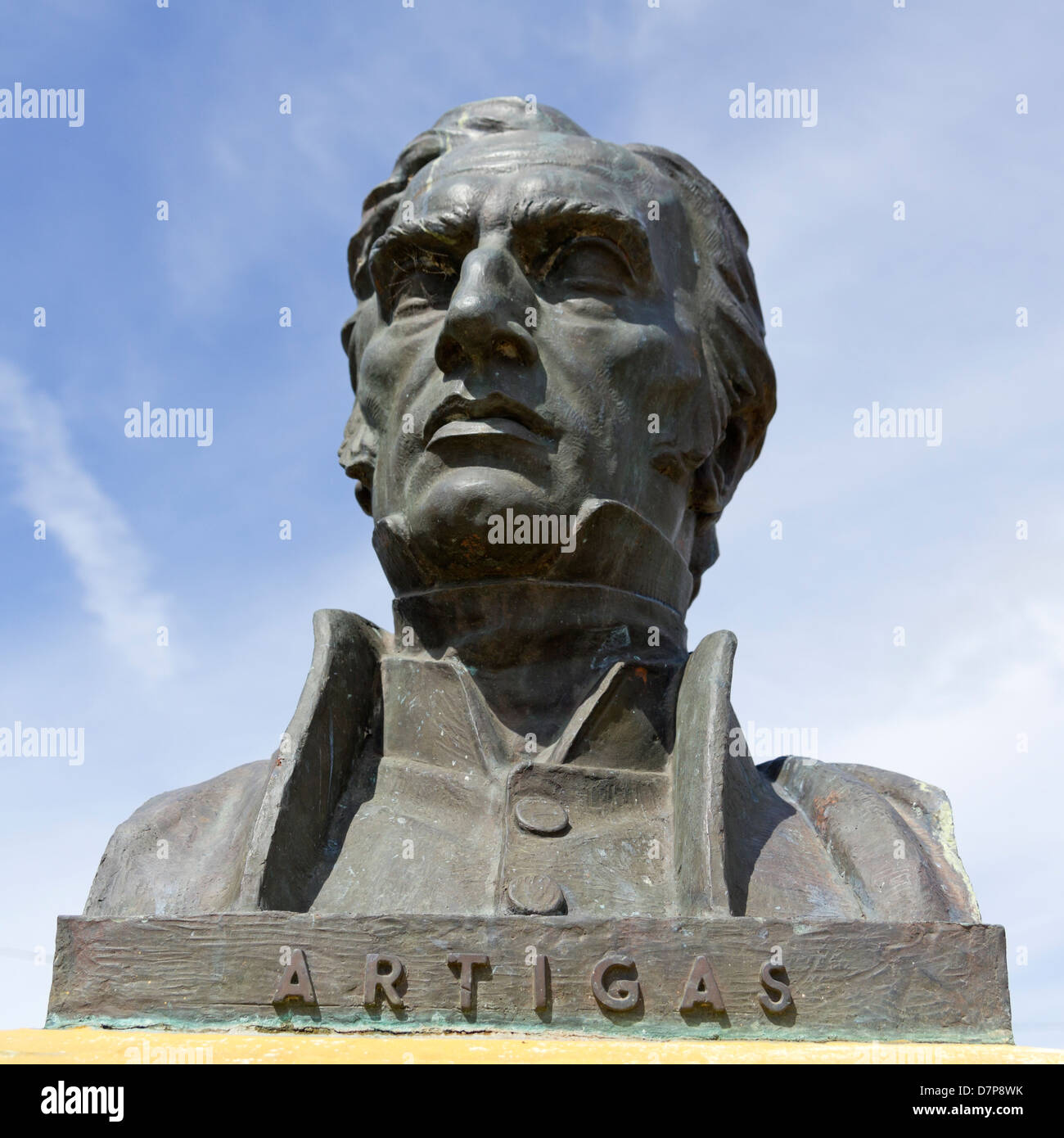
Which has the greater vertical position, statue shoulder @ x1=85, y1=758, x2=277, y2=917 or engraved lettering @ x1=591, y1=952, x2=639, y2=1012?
statue shoulder @ x1=85, y1=758, x2=277, y2=917

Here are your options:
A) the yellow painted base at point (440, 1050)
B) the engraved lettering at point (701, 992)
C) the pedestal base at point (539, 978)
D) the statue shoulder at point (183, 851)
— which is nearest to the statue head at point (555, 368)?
the statue shoulder at point (183, 851)

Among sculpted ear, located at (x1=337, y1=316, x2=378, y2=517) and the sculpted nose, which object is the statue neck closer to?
the sculpted nose

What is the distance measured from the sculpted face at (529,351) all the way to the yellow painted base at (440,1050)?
178 cm

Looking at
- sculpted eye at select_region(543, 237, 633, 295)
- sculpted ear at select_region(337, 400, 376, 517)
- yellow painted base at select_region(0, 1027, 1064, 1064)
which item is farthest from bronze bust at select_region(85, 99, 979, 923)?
yellow painted base at select_region(0, 1027, 1064, 1064)

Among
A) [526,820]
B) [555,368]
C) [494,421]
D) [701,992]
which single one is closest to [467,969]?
[701,992]

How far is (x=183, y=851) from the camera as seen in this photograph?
16.3 feet

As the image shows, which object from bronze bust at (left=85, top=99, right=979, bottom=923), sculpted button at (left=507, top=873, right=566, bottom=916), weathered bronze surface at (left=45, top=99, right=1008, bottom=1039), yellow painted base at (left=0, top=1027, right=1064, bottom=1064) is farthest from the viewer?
bronze bust at (left=85, top=99, right=979, bottom=923)

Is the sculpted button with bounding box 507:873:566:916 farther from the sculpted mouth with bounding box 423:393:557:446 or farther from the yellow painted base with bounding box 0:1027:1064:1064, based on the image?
the sculpted mouth with bounding box 423:393:557:446

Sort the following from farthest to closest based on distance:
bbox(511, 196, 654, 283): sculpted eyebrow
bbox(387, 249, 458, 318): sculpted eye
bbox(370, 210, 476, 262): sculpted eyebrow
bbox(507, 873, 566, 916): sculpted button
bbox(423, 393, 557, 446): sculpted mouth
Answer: bbox(387, 249, 458, 318): sculpted eye
bbox(370, 210, 476, 262): sculpted eyebrow
bbox(511, 196, 654, 283): sculpted eyebrow
bbox(423, 393, 557, 446): sculpted mouth
bbox(507, 873, 566, 916): sculpted button

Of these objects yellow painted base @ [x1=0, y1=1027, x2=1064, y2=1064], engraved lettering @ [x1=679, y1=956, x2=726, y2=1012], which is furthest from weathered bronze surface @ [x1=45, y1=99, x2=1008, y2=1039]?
yellow painted base @ [x1=0, y1=1027, x2=1064, y2=1064]

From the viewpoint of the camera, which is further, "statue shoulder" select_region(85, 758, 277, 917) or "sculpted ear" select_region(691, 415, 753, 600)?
"sculpted ear" select_region(691, 415, 753, 600)

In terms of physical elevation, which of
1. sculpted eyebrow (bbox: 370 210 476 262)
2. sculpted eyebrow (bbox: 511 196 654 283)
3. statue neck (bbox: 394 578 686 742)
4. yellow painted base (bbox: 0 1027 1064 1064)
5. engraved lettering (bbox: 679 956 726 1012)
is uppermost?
sculpted eyebrow (bbox: 370 210 476 262)

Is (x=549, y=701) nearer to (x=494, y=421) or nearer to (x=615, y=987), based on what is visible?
(x=494, y=421)

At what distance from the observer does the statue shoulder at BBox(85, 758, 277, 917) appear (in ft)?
15.4
